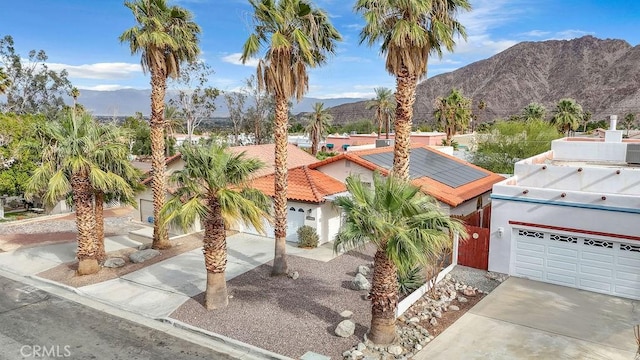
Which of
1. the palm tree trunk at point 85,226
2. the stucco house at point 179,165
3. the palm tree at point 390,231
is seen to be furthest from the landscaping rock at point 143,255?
the palm tree at point 390,231

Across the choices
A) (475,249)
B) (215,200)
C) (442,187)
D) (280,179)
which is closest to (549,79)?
(442,187)

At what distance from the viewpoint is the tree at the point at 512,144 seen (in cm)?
3474

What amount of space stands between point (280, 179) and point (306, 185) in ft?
19.5

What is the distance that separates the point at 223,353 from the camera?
12.7 meters

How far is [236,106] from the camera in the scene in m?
73.0

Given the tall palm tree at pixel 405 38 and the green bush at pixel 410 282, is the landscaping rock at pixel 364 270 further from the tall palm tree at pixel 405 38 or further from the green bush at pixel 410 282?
the tall palm tree at pixel 405 38

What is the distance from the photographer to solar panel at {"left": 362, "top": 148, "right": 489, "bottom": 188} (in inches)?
1021

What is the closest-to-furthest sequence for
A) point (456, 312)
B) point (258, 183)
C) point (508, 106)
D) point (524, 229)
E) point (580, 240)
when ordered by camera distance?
point (456, 312) → point (580, 240) → point (524, 229) → point (258, 183) → point (508, 106)

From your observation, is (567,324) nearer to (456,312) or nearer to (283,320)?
(456,312)

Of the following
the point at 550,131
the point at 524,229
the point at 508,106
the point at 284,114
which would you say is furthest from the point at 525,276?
the point at 508,106

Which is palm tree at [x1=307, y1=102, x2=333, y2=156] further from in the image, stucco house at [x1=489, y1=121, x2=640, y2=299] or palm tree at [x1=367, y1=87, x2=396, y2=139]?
stucco house at [x1=489, y1=121, x2=640, y2=299]

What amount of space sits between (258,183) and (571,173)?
51.7 ft

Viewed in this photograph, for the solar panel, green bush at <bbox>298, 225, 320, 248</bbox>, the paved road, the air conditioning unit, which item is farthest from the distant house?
the paved road

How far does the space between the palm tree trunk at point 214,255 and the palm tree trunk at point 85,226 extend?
6.81 metres
